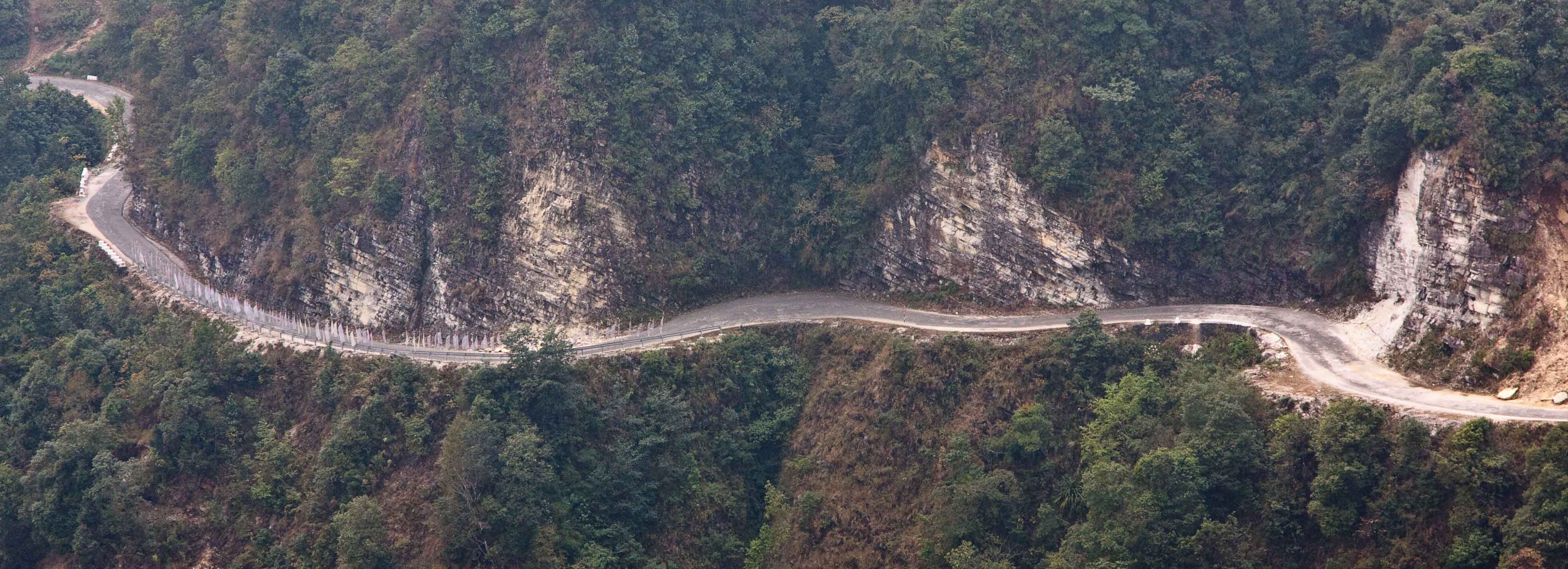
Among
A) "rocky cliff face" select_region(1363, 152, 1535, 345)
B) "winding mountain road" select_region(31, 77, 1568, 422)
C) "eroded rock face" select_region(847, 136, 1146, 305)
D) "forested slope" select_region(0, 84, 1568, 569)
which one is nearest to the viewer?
"winding mountain road" select_region(31, 77, 1568, 422)

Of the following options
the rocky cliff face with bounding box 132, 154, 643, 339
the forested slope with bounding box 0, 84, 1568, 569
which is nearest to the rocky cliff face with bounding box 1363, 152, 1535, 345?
the forested slope with bounding box 0, 84, 1568, 569

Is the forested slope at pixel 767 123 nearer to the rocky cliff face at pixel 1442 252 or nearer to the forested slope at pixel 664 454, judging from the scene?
the rocky cliff face at pixel 1442 252

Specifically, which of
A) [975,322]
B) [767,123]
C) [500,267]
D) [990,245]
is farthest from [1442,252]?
[500,267]

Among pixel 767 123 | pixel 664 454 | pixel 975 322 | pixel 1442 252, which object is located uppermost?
pixel 767 123

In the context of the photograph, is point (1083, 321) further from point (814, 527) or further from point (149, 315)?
point (149, 315)

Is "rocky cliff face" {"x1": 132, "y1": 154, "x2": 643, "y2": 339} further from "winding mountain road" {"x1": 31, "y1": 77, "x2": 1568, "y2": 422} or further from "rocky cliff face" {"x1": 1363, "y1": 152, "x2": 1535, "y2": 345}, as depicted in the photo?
"rocky cliff face" {"x1": 1363, "y1": 152, "x2": 1535, "y2": 345}

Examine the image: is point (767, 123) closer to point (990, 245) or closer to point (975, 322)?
point (990, 245)
